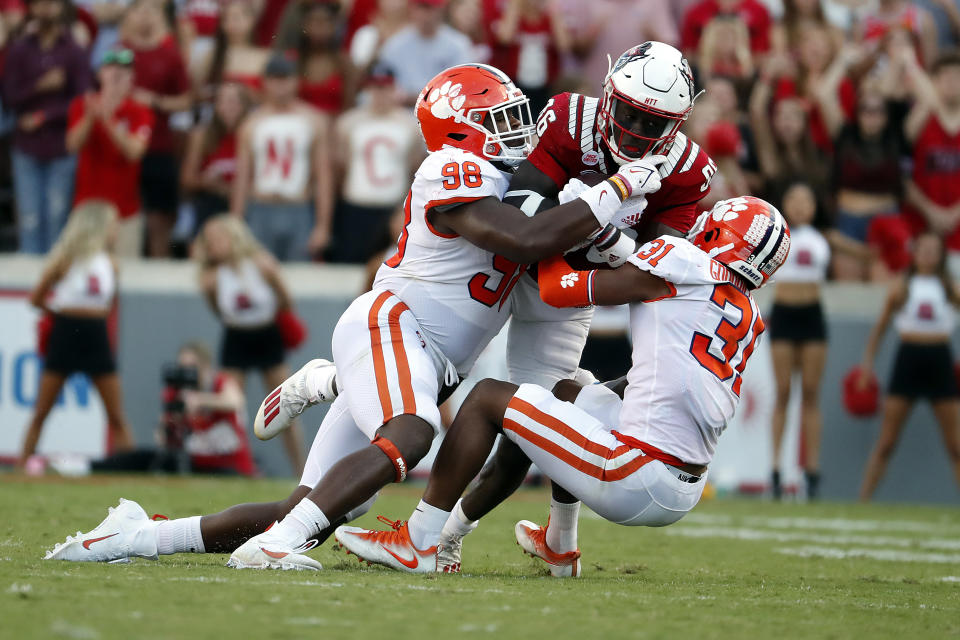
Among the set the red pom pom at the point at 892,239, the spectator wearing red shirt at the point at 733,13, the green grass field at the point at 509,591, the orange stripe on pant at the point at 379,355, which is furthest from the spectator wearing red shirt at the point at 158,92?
the orange stripe on pant at the point at 379,355

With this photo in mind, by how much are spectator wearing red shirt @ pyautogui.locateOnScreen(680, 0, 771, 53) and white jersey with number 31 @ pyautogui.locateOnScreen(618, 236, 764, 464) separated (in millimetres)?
6866

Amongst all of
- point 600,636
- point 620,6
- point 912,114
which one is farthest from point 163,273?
point 600,636

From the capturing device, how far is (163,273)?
10695mm

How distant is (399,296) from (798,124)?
6.46m

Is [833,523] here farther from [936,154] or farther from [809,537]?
[936,154]

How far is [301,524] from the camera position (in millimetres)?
4586

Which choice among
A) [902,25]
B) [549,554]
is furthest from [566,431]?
[902,25]

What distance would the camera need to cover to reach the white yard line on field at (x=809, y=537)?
7.40 meters

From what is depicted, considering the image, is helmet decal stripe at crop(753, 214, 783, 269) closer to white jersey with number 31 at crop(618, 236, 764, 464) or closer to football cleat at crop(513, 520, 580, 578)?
white jersey with number 31 at crop(618, 236, 764, 464)

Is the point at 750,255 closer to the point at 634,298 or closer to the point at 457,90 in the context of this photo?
the point at 634,298

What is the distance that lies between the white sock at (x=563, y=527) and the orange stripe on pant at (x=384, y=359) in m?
0.81

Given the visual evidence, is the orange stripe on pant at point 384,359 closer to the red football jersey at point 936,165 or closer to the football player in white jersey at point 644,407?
the football player in white jersey at point 644,407

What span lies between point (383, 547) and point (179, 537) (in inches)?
27.3

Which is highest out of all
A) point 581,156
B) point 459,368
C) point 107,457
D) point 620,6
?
point 620,6
